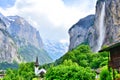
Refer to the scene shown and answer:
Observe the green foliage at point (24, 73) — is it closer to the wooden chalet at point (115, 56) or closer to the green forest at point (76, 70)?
the green forest at point (76, 70)

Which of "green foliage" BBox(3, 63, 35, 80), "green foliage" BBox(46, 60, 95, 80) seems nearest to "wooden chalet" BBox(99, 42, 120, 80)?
"green foliage" BBox(46, 60, 95, 80)

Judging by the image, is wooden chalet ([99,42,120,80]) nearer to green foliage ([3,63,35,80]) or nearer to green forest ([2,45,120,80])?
green forest ([2,45,120,80])

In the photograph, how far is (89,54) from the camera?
6481 inches

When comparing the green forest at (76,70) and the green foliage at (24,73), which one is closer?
the green forest at (76,70)

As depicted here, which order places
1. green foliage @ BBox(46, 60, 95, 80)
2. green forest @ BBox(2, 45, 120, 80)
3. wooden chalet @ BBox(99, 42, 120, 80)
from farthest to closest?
green foliage @ BBox(46, 60, 95, 80), green forest @ BBox(2, 45, 120, 80), wooden chalet @ BBox(99, 42, 120, 80)

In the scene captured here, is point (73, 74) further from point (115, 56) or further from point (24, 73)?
point (24, 73)

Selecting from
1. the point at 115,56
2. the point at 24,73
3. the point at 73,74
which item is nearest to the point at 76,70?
the point at 73,74

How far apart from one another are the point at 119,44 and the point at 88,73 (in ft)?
164

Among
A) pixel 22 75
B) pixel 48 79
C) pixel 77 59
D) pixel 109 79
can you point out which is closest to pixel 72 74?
pixel 48 79

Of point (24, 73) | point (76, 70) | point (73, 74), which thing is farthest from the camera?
point (24, 73)

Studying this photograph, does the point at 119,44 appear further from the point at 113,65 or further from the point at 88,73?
the point at 88,73

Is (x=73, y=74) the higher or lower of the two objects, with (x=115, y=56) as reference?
higher

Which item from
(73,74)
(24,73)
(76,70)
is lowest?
(73,74)

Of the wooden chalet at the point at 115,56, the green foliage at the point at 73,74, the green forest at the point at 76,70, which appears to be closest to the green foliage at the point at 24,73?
the green forest at the point at 76,70
